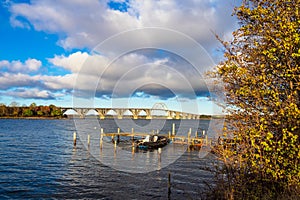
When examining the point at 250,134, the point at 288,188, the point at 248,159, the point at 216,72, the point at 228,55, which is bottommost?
the point at 288,188

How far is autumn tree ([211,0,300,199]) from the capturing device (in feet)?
30.0

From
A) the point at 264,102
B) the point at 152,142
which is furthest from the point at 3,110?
the point at 264,102

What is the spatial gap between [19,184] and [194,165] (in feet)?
66.2

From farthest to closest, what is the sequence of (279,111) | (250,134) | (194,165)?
(194,165) < (250,134) < (279,111)

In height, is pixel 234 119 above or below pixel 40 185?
above

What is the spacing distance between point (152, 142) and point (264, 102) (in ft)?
130

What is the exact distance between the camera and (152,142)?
1907 inches

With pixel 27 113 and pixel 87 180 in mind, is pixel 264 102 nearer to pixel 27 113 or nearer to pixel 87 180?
pixel 87 180

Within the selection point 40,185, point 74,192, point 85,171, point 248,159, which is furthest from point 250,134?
point 85,171

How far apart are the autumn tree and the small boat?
121 feet

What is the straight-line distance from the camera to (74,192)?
69.8ft

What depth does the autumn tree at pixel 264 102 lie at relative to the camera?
9.13 metres

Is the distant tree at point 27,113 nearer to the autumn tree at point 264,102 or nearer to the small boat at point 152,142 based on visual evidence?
the small boat at point 152,142

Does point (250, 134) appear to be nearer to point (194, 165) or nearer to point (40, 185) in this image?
point (40, 185)
